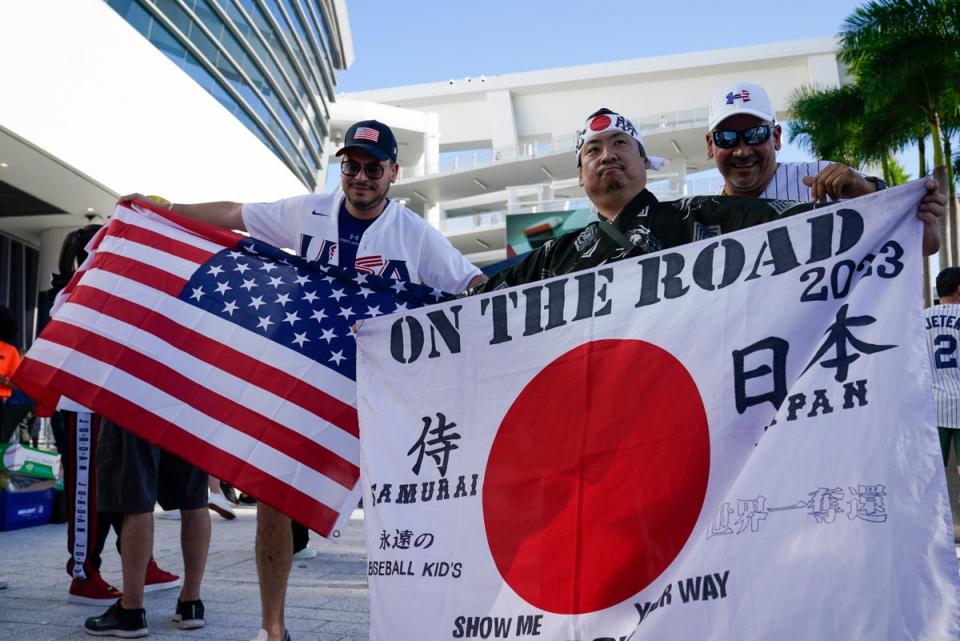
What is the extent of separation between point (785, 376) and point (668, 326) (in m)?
0.38

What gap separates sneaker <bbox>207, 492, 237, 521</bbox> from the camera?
9.69 m

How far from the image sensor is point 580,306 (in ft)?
9.53

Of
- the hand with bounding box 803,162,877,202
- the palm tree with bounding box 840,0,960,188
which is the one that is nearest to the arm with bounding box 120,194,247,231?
the hand with bounding box 803,162,877,202

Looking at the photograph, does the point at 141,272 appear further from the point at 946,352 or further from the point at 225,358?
the point at 946,352

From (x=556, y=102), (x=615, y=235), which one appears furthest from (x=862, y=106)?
(x=556, y=102)

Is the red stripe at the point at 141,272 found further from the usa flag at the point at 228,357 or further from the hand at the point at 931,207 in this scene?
the hand at the point at 931,207

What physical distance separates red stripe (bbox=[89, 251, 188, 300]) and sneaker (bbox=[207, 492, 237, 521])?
5751 mm

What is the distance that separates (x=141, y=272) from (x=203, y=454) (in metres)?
1.03

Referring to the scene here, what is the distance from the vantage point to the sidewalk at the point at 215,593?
4496 mm

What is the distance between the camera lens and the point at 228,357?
4.02m

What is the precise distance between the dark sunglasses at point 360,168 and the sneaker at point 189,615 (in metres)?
2.34

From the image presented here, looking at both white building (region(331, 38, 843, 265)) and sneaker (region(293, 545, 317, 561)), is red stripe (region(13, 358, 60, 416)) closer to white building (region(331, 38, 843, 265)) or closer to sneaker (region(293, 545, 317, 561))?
sneaker (region(293, 545, 317, 561))

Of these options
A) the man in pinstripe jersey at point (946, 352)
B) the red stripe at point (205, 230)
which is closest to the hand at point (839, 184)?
the red stripe at point (205, 230)

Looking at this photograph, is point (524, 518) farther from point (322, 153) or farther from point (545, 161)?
point (545, 161)
